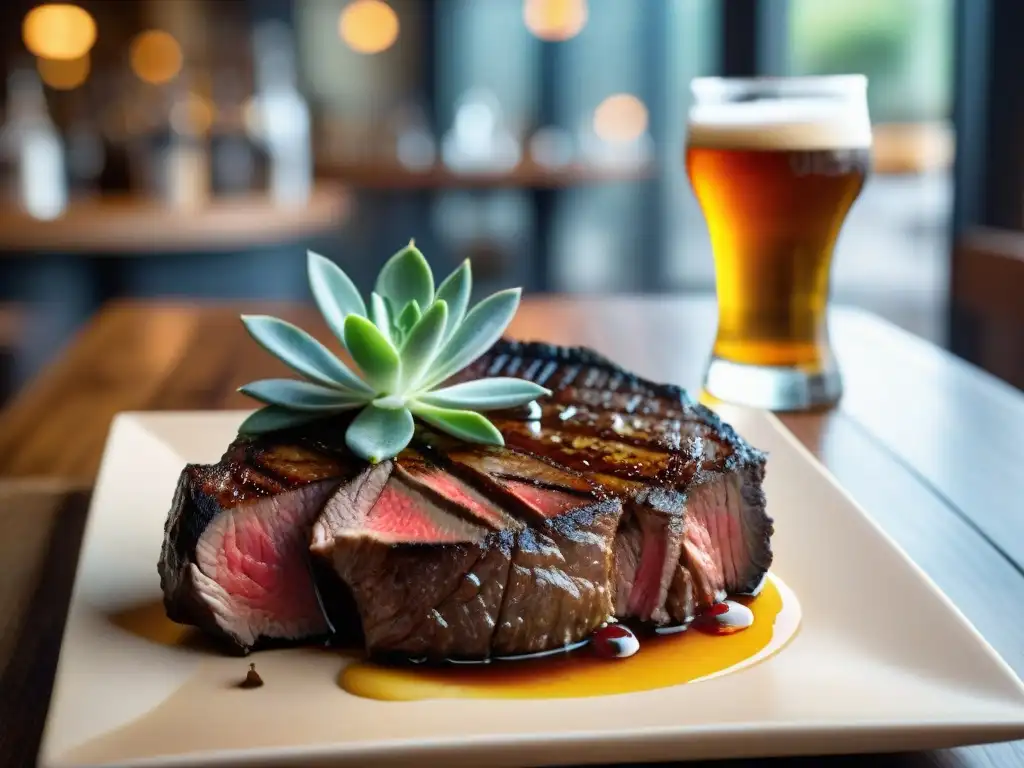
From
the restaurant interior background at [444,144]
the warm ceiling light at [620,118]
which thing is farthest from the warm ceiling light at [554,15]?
the warm ceiling light at [620,118]

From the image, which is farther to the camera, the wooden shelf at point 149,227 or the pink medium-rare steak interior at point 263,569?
the wooden shelf at point 149,227

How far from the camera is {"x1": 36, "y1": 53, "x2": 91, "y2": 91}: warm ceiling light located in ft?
31.2

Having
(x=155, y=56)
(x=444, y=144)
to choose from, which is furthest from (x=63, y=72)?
(x=444, y=144)

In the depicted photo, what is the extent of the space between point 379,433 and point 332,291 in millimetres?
251

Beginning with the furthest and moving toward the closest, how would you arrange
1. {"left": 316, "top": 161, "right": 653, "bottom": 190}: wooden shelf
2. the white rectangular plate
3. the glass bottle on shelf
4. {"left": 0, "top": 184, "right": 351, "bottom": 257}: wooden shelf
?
{"left": 316, "top": 161, "right": 653, "bottom": 190}: wooden shelf → the glass bottle on shelf → {"left": 0, "top": 184, "right": 351, "bottom": 257}: wooden shelf → the white rectangular plate

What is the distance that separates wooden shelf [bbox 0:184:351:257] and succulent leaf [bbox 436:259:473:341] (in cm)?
373

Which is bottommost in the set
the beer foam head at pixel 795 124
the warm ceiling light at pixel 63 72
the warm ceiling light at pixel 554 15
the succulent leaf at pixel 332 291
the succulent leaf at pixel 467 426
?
the succulent leaf at pixel 467 426

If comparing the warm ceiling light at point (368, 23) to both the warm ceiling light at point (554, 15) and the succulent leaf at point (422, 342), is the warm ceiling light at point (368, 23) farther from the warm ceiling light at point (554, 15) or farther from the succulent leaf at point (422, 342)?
the succulent leaf at point (422, 342)

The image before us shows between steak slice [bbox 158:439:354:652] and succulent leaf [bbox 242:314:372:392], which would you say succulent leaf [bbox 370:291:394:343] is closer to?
succulent leaf [bbox 242:314:372:392]

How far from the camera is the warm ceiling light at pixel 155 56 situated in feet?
30.9

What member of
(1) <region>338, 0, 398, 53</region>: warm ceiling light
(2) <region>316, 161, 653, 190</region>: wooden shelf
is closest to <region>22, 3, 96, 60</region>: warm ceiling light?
(1) <region>338, 0, 398, 53</region>: warm ceiling light

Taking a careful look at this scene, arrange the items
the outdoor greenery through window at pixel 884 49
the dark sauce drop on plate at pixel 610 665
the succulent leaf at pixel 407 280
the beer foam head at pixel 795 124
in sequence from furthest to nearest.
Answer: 1. the outdoor greenery through window at pixel 884 49
2. the beer foam head at pixel 795 124
3. the succulent leaf at pixel 407 280
4. the dark sauce drop on plate at pixel 610 665

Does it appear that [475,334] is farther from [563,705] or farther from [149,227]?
[149,227]

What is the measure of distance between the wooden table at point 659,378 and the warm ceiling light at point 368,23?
714 cm
